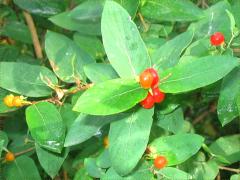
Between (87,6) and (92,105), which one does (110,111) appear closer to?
(92,105)

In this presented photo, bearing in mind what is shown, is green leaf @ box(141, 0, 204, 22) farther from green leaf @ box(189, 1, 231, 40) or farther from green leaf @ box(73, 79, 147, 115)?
green leaf @ box(73, 79, 147, 115)

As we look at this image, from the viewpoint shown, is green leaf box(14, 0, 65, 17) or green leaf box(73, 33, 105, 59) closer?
green leaf box(73, 33, 105, 59)

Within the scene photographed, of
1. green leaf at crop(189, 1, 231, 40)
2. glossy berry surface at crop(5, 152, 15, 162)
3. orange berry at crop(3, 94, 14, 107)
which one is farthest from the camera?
glossy berry surface at crop(5, 152, 15, 162)

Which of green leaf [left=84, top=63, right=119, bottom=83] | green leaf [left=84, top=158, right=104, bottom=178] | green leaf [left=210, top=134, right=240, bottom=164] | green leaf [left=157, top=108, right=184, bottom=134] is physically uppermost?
green leaf [left=84, top=63, right=119, bottom=83]

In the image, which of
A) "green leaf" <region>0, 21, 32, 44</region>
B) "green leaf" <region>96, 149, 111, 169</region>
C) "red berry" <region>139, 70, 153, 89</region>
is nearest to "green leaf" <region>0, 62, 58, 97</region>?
"green leaf" <region>96, 149, 111, 169</region>

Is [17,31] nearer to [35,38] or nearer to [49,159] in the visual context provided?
[35,38]

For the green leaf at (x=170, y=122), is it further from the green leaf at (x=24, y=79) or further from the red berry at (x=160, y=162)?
the green leaf at (x=24, y=79)

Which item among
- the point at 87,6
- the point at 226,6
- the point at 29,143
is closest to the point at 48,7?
the point at 87,6

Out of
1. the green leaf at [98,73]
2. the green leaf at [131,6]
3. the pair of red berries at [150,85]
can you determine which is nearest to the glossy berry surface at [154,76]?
the pair of red berries at [150,85]
